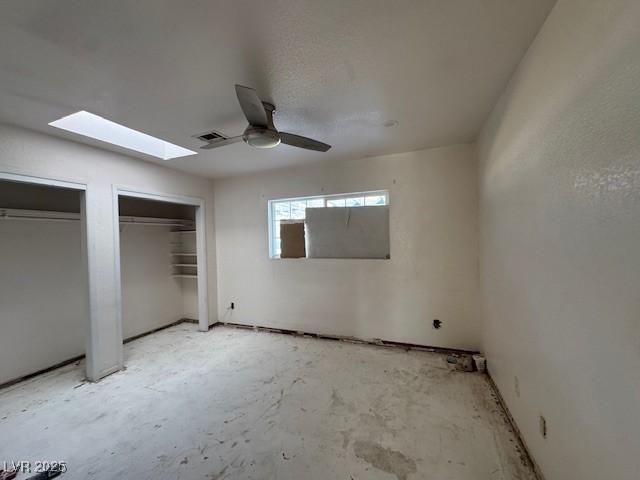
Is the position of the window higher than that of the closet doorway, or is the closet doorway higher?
the window

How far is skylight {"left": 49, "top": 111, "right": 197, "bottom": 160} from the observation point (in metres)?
2.30

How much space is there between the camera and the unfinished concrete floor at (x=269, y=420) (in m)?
1.59

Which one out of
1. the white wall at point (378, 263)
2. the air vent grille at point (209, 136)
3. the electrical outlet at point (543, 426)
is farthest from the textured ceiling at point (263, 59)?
the electrical outlet at point (543, 426)

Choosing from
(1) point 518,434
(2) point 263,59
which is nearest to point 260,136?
(2) point 263,59

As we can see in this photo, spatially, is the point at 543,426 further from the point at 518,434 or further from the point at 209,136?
the point at 209,136

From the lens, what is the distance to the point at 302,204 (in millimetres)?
3818

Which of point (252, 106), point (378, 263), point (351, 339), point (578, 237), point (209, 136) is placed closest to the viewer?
point (578, 237)

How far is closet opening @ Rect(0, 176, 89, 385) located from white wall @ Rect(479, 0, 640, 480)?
12.5 ft

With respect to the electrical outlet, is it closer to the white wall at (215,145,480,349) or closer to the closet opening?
the white wall at (215,145,480,349)

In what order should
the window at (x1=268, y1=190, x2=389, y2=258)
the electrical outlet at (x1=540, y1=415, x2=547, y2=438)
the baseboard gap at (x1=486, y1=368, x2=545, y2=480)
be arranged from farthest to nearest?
the window at (x1=268, y1=190, x2=389, y2=258), the baseboard gap at (x1=486, y1=368, x2=545, y2=480), the electrical outlet at (x1=540, y1=415, x2=547, y2=438)

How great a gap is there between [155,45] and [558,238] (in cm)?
220

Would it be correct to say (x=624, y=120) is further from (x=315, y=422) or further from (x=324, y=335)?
(x=324, y=335)

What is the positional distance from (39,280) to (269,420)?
3.01m

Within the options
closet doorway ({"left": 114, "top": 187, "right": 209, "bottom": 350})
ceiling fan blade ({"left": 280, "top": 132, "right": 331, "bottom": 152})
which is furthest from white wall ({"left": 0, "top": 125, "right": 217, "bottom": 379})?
ceiling fan blade ({"left": 280, "top": 132, "right": 331, "bottom": 152})
